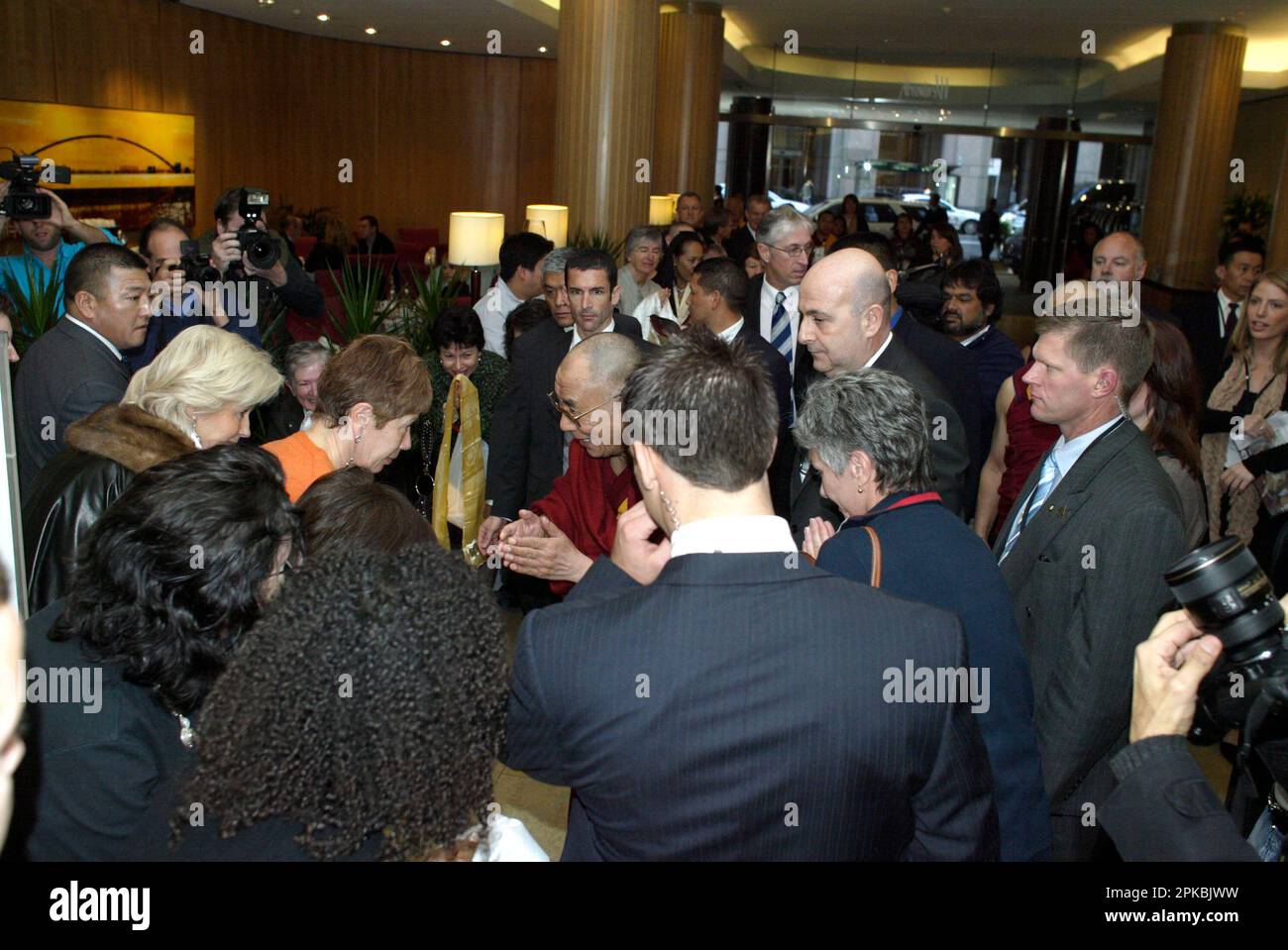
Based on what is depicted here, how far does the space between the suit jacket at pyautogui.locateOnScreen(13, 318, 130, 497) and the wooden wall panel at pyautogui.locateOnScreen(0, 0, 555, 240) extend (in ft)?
26.6

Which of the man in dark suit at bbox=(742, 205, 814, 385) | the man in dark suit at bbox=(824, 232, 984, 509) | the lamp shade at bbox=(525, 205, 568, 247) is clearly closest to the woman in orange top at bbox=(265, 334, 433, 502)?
the man in dark suit at bbox=(824, 232, 984, 509)

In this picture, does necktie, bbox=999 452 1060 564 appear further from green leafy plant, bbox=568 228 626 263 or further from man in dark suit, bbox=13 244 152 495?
green leafy plant, bbox=568 228 626 263

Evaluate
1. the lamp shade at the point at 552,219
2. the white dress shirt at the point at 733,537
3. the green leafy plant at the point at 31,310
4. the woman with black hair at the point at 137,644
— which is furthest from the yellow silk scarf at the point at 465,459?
the lamp shade at the point at 552,219

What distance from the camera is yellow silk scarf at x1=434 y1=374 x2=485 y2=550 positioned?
3.72 m

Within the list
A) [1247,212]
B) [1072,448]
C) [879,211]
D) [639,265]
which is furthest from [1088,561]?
[1247,212]

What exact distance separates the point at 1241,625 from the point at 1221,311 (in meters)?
4.59

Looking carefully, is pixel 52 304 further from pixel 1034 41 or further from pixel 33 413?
pixel 1034 41

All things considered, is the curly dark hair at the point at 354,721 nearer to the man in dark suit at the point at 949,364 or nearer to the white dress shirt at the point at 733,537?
the white dress shirt at the point at 733,537

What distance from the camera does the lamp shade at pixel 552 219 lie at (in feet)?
21.9

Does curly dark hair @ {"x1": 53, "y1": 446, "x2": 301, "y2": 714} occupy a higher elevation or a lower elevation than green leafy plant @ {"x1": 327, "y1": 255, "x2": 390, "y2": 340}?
lower

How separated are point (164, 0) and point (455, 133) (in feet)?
18.0

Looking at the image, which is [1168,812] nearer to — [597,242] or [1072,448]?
[1072,448]

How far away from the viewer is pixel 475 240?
607 cm

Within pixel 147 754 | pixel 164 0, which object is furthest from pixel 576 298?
pixel 164 0
